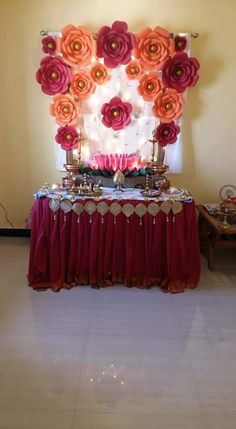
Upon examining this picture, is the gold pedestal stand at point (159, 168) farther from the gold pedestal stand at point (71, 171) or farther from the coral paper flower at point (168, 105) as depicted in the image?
the gold pedestal stand at point (71, 171)

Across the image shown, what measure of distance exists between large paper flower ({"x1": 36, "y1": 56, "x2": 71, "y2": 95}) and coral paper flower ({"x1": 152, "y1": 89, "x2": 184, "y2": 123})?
32.2 inches

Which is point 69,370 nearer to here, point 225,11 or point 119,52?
point 119,52

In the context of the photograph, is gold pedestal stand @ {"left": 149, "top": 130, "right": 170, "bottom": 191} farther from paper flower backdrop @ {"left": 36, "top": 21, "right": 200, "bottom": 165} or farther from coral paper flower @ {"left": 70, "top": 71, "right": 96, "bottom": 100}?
coral paper flower @ {"left": 70, "top": 71, "right": 96, "bottom": 100}

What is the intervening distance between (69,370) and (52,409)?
0.26 m

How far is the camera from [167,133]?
315 centimetres

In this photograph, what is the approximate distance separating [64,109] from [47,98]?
1.14 feet

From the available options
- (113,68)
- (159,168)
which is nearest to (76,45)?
(113,68)

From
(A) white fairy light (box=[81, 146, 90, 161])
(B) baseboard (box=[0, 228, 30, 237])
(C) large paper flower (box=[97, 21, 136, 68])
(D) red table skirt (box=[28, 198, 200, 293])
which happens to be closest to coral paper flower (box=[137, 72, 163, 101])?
(C) large paper flower (box=[97, 21, 136, 68])

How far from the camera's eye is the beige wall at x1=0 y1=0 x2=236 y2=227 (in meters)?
3.12

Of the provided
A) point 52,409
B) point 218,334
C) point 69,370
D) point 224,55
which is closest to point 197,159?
point 224,55

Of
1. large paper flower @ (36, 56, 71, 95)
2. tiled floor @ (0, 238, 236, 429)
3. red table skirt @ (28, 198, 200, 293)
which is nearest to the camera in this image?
tiled floor @ (0, 238, 236, 429)

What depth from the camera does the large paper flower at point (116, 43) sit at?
2.93 m

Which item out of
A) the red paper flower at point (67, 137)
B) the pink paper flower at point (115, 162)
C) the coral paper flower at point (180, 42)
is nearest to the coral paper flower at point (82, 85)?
the red paper flower at point (67, 137)

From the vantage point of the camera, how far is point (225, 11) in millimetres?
3107
